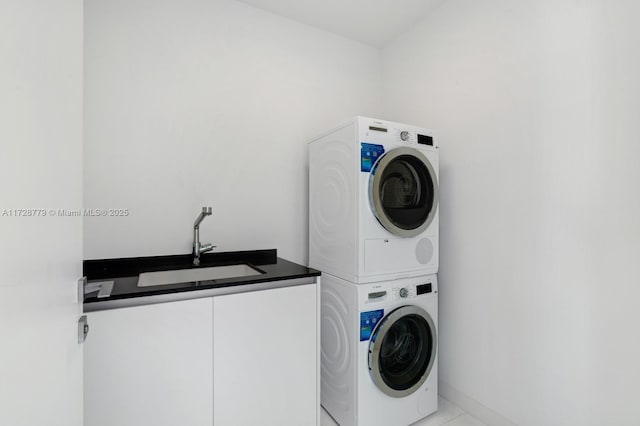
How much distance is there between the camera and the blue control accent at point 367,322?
164 centimetres

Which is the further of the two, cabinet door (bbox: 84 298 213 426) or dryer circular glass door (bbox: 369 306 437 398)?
dryer circular glass door (bbox: 369 306 437 398)

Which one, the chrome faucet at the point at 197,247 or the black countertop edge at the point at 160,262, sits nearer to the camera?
the black countertop edge at the point at 160,262

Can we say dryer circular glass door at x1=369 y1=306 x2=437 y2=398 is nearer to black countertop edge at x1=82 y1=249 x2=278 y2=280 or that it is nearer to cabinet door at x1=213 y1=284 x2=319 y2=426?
cabinet door at x1=213 y1=284 x2=319 y2=426

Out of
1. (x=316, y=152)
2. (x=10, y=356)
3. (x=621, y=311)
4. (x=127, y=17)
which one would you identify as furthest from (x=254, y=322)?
(x=127, y=17)

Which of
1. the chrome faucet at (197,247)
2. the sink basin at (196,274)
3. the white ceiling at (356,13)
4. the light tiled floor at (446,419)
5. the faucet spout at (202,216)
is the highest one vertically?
the white ceiling at (356,13)

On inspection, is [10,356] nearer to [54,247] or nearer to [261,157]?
[54,247]

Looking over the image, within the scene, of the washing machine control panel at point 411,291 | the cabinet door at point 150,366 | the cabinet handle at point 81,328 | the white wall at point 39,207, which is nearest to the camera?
the white wall at point 39,207

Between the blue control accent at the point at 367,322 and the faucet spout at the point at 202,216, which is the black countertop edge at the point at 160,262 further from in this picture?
the blue control accent at the point at 367,322

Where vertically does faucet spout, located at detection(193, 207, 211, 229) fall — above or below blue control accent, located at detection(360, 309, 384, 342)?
above

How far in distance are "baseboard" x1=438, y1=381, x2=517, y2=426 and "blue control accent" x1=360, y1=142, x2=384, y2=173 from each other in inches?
65.7

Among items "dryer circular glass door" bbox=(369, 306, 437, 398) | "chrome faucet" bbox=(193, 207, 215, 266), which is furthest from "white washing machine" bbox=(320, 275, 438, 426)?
"chrome faucet" bbox=(193, 207, 215, 266)

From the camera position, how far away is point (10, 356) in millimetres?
475

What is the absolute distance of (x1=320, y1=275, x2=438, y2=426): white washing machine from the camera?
5.40ft

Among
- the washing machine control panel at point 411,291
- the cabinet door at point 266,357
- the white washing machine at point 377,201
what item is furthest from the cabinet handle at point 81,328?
the washing machine control panel at point 411,291
